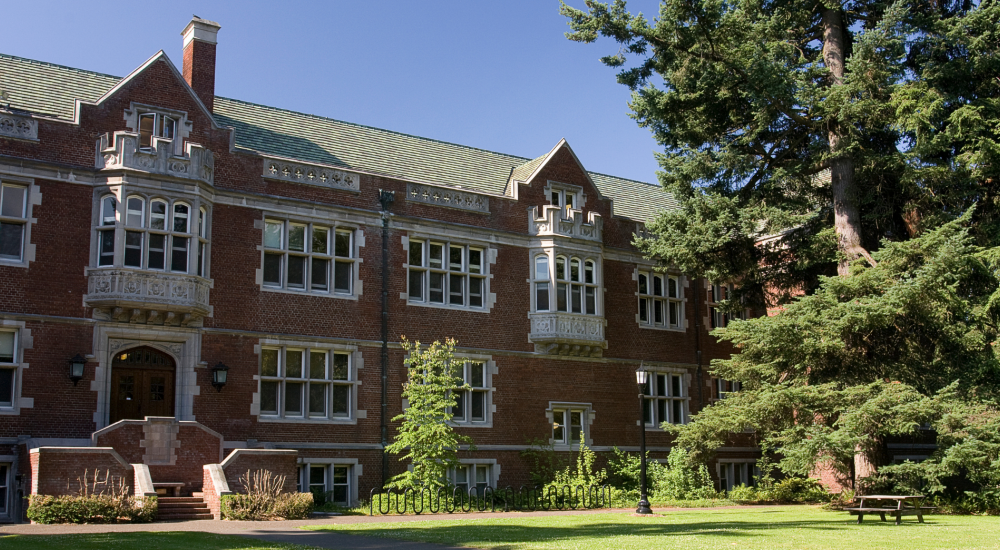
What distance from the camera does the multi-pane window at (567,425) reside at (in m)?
26.6

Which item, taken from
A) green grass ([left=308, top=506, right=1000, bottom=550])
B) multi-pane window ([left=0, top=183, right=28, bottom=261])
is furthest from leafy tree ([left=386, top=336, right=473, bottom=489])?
multi-pane window ([left=0, top=183, right=28, bottom=261])

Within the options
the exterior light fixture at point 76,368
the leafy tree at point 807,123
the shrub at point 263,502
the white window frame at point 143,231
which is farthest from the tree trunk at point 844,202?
the exterior light fixture at point 76,368

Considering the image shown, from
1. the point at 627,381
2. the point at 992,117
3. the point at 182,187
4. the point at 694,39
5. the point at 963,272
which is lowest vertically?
the point at 627,381

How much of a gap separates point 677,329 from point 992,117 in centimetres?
1131

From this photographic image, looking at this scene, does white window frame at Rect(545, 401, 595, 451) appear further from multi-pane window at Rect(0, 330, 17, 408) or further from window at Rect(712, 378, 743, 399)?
multi-pane window at Rect(0, 330, 17, 408)

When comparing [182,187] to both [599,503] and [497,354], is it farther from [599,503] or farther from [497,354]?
[599,503]

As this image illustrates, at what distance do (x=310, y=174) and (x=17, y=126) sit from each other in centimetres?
661

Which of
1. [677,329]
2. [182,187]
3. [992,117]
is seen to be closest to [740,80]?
[992,117]

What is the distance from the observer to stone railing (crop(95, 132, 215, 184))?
2034cm

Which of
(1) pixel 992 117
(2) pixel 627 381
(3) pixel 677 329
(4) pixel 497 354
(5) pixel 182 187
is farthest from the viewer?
(3) pixel 677 329

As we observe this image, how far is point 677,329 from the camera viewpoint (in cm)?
3020

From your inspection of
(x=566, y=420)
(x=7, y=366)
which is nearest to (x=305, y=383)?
(x=7, y=366)

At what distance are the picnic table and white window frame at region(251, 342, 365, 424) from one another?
11.7m

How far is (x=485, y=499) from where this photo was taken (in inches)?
862
